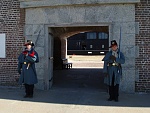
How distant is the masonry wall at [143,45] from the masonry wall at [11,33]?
4.38 m

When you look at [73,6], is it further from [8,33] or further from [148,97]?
[148,97]

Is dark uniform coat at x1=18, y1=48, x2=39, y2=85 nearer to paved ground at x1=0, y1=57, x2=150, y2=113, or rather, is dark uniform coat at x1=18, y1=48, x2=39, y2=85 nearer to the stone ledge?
paved ground at x1=0, y1=57, x2=150, y2=113

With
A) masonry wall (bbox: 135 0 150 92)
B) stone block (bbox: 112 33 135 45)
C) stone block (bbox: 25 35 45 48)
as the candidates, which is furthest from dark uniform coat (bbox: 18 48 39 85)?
masonry wall (bbox: 135 0 150 92)

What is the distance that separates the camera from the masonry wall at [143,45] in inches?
336

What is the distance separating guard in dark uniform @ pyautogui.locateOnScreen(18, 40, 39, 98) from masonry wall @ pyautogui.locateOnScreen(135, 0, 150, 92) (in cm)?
363

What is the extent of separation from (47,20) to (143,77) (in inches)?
160

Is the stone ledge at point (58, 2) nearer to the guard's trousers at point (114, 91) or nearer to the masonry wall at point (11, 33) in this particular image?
the masonry wall at point (11, 33)

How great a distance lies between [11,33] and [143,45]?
4990 millimetres

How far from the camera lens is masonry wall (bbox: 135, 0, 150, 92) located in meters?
8.54

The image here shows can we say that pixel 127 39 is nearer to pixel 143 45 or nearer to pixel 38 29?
pixel 143 45

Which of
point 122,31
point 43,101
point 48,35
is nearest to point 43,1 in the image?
point 48,35

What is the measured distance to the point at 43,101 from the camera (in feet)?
24.1

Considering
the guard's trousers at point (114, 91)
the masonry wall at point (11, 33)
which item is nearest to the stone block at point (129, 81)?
the guard's trousers at point (114, 91)

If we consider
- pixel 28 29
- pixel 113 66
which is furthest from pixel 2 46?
pixel 113 66
